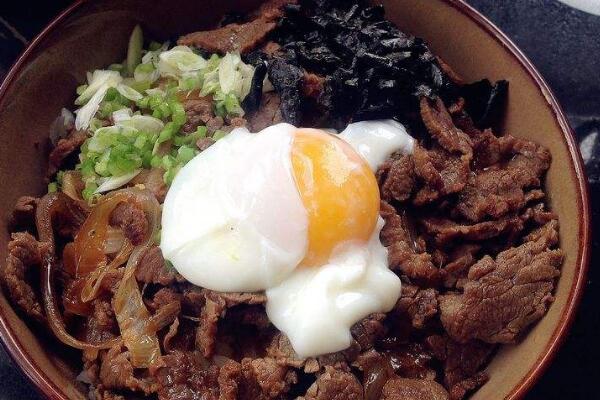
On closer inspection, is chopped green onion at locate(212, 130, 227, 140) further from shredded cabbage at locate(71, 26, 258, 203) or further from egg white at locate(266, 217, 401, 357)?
egg white at locate(266, 217, 401, 357)

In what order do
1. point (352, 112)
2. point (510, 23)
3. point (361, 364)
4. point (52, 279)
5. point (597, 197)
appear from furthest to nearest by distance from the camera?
point (510, 23) → point (597, 197) → point (352, 112) → point (52, 279) → point (361, 364)

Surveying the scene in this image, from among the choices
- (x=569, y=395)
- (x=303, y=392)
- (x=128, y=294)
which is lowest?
(x=569, y=395)

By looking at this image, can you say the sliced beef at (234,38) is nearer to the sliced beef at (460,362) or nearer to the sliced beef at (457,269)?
the sliced beef at (457,269)

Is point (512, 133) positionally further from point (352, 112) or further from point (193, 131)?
point (193, 131)

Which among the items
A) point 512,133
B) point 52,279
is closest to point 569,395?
point 512,133

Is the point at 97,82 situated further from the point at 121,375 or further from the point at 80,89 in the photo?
the point at 121,375

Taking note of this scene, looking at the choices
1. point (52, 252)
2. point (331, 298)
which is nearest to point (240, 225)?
point (331, 298)
